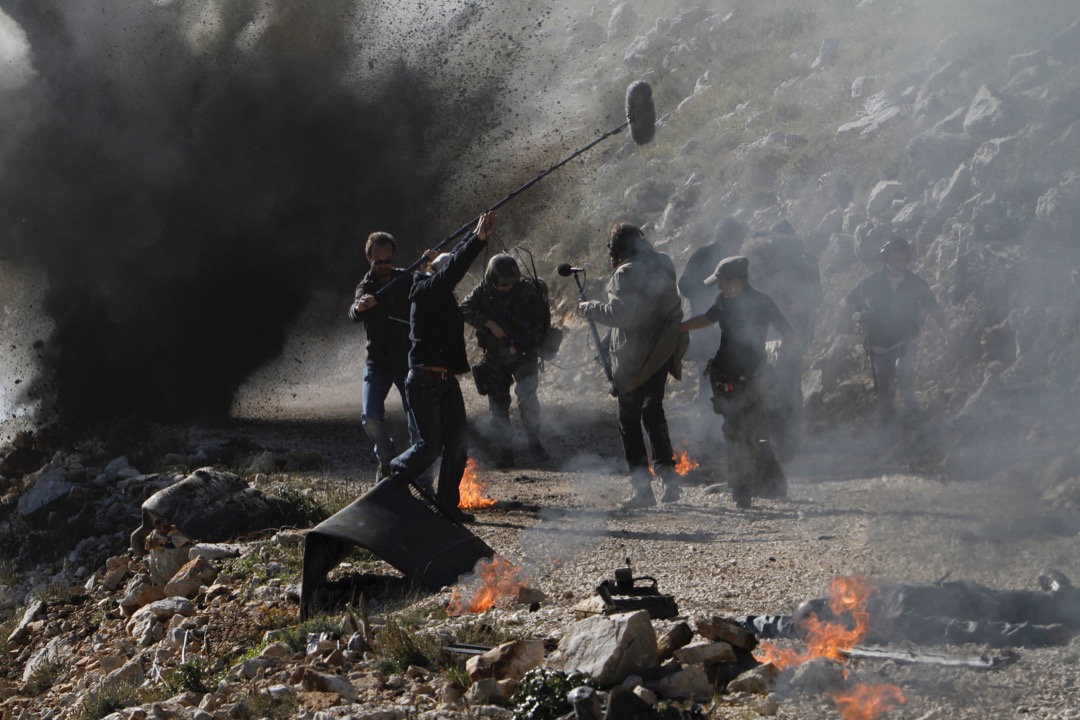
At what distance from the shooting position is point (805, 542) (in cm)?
614

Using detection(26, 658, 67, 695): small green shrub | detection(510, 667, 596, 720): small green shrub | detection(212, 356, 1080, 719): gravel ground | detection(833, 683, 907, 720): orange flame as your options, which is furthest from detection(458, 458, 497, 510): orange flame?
detection(833, 683, 907, 720): orange flame

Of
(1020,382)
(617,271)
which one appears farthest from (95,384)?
(1020,382)

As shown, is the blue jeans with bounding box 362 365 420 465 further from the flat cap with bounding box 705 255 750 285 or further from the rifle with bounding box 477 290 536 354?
the flat cap with bounding box 705 255 750 285

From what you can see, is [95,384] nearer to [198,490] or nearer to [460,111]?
[198,490]

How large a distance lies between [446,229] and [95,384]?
6811 mm

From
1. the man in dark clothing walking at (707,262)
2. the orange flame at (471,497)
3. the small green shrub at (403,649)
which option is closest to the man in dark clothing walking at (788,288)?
the man in dark clothing walking at (707,262)

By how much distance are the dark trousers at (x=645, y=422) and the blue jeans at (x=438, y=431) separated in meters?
1.04

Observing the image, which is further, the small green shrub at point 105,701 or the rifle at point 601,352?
the rifle at point 601,352

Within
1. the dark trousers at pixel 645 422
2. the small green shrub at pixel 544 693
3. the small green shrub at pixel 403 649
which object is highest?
the dark trousers at pixel 645 422

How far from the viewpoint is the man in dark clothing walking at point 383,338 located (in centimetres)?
756

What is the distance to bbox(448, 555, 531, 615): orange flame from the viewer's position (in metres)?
5.23

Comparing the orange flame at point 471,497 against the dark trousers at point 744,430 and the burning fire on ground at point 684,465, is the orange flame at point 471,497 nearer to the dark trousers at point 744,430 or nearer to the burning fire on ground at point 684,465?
the burning fire on ground at point 684,465

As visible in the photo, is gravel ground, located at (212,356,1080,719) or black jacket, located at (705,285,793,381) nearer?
gravel ground, located at (212,356,1080,719)

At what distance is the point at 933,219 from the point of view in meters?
10.9
